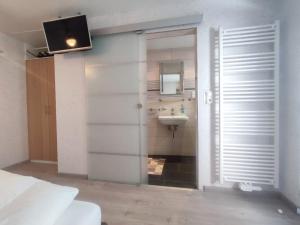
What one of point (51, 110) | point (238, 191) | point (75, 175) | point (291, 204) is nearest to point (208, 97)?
point (238, 191)

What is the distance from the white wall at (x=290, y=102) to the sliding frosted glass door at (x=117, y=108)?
169cm

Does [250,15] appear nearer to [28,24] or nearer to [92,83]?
[92,83]

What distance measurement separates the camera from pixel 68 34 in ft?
8.11

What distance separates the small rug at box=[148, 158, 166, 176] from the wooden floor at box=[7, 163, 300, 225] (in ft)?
1.84

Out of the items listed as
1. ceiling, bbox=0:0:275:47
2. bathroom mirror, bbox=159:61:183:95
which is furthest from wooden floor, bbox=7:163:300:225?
ceiling, bbox=0:0:275:47

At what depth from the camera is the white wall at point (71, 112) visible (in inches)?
112

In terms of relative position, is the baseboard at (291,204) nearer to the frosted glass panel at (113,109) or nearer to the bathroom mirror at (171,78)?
the frosted glass panel at (113,109)

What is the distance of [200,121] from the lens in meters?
2.43

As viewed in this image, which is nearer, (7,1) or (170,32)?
(7,1)

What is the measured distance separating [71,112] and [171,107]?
2.02 m

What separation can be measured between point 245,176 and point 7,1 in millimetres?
3623

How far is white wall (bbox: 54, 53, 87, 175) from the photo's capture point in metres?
2.86

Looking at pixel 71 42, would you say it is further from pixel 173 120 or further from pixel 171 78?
pixel 173 120

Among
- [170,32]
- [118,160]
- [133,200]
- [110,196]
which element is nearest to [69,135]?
[118,160]
